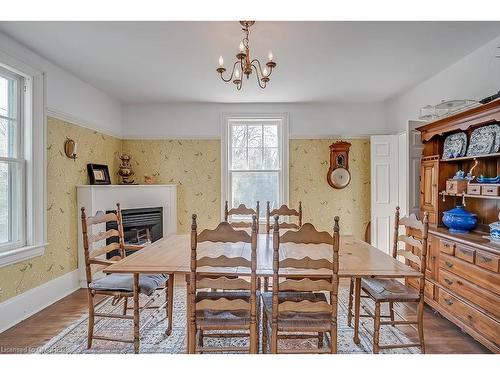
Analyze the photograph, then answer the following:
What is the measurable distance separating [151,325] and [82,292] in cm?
133

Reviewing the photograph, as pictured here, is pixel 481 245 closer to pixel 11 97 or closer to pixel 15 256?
pixel 15 256

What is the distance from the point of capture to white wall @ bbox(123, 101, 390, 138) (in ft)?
15.4

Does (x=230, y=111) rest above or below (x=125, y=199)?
above

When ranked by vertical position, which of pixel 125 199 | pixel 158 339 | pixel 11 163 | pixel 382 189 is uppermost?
pixel 11 163

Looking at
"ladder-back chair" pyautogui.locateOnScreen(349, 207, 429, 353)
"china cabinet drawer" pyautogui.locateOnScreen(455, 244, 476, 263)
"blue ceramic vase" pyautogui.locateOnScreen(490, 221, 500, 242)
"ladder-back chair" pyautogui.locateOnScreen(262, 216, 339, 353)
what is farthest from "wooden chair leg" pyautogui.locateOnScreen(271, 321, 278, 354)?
"blue ceramic vase" pyautogui.locateOnScreen(490, 221, 500, 242)

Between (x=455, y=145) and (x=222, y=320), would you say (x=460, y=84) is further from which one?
(x=222, y=320)

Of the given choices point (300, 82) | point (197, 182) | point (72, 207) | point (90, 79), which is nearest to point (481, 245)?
point (300, 82)

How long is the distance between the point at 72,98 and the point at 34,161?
99 cm

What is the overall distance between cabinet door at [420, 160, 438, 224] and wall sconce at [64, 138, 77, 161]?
3.81 m

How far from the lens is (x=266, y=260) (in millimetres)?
2102

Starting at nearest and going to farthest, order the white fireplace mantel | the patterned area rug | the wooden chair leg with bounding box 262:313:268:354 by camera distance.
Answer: the wooden chair leg with bounding box 262:313:268:354, the patterned area rug, the white fireplace mantel

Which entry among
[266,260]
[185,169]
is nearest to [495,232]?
[266,260]

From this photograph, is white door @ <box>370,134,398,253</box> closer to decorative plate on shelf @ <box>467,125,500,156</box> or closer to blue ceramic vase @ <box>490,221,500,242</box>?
decorative plate on shelf @ <box>467,125,500,156</box>

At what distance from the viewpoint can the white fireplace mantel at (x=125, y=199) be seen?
3623mm
